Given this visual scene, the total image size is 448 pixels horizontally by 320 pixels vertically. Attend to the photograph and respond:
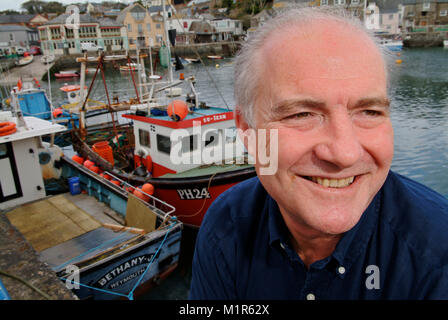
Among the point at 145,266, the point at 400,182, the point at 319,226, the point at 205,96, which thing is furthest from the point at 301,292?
the point at 205,96

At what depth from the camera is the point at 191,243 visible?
28.0 feet

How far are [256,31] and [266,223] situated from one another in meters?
0.82

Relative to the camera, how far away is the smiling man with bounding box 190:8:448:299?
1.10 metres

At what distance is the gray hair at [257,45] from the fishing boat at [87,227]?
472cm

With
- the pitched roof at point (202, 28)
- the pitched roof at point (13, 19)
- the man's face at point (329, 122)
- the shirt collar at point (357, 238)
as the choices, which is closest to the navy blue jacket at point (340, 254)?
the shirt collar at point (357, 238)

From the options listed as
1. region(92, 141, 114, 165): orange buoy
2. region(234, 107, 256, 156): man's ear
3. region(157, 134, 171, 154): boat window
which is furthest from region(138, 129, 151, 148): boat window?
region(234, 107, 256, 156): man's ear

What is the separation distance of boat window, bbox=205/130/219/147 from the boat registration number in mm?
1266

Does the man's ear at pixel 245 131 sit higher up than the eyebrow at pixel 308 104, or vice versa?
the eyebrow at pixel 308 104

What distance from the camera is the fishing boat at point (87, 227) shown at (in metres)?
5.62

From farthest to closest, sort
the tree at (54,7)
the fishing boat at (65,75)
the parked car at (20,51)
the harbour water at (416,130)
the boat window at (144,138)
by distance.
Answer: the tree at (54,7), the parked car at (20,51), the fishing boat at (65,75), the boat window at (144,138), the harbour water at (416,130)

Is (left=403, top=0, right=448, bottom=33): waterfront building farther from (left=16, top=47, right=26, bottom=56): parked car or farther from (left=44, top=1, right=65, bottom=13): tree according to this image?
(left=44, top=1, right=65, bottom=13): tree

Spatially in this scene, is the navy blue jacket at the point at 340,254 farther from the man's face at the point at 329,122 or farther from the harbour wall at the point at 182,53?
the harbour wall at the point at 182,53

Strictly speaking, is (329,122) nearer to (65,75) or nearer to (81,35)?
(65,75)

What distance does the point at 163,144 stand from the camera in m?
8.46
